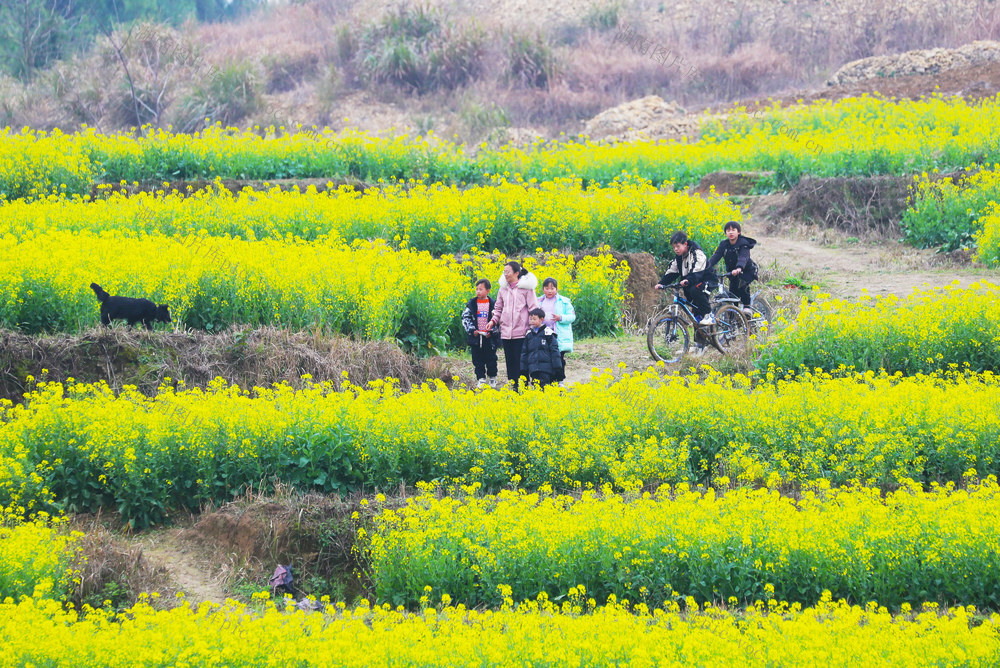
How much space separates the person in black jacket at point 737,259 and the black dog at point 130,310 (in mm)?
7239

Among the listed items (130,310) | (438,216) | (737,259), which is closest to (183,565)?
(130,310)

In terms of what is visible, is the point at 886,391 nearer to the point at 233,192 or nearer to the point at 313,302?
the point at 313,302

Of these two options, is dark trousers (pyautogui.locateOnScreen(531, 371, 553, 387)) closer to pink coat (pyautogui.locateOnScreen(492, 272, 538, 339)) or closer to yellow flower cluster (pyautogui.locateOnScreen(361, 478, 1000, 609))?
pink coat (pyautogui.locateOnScreen(492, 272, 538, 339))

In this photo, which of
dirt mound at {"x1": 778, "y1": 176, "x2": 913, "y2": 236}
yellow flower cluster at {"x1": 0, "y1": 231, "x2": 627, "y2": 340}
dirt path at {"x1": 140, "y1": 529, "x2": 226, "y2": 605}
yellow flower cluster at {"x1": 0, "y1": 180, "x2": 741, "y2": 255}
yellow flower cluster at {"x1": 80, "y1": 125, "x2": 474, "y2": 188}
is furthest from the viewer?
yellow flower cluster at {"x1": 80, "y1": 125, "x2": 474, "y2": 188}

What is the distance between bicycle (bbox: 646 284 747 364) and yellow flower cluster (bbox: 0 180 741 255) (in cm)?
455

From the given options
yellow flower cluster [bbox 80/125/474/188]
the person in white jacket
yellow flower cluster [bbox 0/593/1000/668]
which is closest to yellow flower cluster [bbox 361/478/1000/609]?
yellow flower cluster [bbox 0/593/1000/668]

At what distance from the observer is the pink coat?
12.0 metres

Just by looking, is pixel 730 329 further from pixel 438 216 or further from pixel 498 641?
pixel 498 641

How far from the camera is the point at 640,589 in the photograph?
7.57 m

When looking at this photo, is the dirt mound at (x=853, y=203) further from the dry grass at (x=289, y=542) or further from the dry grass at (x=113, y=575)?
the dry grass at (x=113, y=575)

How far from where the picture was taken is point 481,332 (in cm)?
1230

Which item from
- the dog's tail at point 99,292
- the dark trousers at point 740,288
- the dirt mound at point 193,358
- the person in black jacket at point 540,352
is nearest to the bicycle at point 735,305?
the dark trousers at point 740,288

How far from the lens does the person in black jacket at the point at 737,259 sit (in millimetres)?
13891

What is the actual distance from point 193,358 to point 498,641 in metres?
7.38
